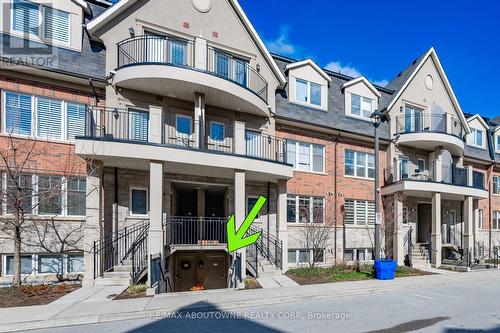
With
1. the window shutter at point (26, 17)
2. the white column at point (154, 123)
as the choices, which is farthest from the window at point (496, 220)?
the window shutter at point (26, 17)

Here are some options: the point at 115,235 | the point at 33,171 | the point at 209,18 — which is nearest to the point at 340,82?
the point at 209,18

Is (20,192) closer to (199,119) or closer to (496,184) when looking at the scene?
(199,119)

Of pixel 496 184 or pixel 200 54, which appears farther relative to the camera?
pixel 496 184

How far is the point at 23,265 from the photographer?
10.9 meters

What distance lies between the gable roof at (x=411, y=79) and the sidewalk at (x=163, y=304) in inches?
481

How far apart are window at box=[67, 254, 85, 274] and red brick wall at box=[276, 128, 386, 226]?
9586mm

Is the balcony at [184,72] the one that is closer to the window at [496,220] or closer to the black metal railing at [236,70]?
the black metal railing at [236,70]

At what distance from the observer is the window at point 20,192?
9727 millimetres

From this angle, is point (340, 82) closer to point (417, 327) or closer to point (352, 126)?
point (352, 126)

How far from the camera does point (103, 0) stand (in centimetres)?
1365

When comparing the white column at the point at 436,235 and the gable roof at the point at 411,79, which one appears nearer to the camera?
the white column at the point at 436,235

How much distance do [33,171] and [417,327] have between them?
41.2ft

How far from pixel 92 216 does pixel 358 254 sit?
1377 cm
